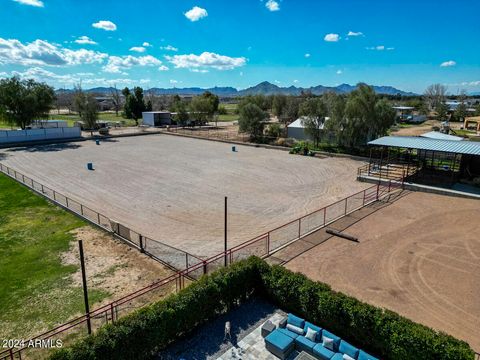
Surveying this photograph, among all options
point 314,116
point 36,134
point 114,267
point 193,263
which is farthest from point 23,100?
point 193,263

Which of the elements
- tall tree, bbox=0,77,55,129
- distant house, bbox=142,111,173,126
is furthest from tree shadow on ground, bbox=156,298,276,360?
distant house, bbox=142,111,173,126

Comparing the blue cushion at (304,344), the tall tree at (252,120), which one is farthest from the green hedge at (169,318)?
the tall tree at (252,120)

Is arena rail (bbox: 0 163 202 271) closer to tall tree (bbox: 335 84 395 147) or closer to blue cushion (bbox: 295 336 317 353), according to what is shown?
blue cushion (bbox: 295 336 317 353)

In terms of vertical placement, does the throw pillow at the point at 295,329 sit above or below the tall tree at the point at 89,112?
below

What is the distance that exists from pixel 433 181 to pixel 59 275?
2765 centimetres

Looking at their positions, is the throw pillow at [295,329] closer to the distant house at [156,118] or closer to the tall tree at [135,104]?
the distant house at [156,118]

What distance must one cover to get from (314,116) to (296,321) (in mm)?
35328

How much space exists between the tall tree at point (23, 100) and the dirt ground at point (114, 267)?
41.5 meters

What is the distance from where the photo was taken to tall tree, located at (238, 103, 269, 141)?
165 ft

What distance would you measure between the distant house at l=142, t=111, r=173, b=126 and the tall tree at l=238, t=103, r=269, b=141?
1182 inches

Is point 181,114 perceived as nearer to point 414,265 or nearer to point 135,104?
point 135,104

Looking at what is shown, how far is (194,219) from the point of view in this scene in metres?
20.2

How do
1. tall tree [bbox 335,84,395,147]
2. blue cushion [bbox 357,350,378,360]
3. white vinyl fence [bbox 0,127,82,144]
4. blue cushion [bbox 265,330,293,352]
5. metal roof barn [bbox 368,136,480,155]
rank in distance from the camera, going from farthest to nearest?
1. white vinyl fence [bbox 0,127,82,144]
2. tall tree [bbox 335,84,395,147]
3. metal roof barn [bbox 368,136,480,155]
4. blue cushion [bbox 265,330,293,352]
5. blue cushion [bbox 357,350,378,360]

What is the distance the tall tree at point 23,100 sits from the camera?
47.9m
